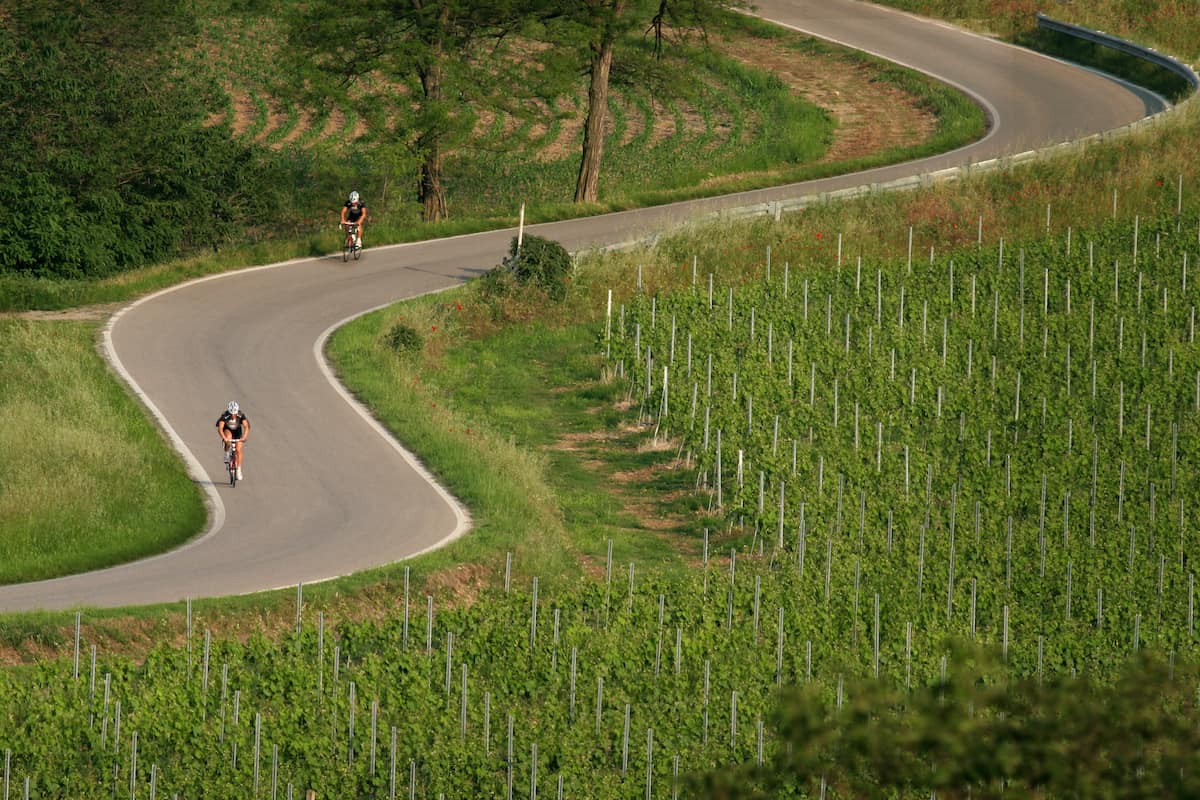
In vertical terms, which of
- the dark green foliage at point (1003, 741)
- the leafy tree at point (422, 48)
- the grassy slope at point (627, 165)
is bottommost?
the grassy slope at point (627, 165)

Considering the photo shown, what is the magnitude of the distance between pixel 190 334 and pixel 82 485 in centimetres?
904

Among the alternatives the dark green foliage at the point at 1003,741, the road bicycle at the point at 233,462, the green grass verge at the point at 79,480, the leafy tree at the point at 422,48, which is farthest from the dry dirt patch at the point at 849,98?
the dark green foliage at the point at 1003,741

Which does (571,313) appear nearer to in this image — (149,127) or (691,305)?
(691,305)

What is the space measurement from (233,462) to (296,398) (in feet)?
14.8

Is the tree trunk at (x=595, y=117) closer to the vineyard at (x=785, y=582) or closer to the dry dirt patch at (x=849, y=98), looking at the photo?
the dry dirt patch at (x=849, y=98)

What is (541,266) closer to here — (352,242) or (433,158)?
(352,242)

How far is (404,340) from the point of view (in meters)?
32.9

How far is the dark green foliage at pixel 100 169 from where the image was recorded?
38.2 metres

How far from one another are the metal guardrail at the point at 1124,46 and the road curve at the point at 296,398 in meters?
1.39

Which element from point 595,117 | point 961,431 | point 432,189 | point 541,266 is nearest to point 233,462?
point 961,431

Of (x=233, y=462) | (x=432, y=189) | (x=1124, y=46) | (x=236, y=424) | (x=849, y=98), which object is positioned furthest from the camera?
(x=849, y=98)

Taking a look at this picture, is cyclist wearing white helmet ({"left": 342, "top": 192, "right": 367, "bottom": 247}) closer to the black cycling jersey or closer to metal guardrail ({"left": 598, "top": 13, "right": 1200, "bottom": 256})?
metal guardrail ({"left": 598, "top": 13, "right": 1200, "bottom": 256})

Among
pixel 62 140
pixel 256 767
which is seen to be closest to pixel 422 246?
pixel 62 140

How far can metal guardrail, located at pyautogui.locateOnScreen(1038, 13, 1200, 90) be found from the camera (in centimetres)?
5194
